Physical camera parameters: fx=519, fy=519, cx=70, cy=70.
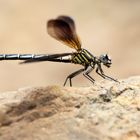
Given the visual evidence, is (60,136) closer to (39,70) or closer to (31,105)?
(31,105)

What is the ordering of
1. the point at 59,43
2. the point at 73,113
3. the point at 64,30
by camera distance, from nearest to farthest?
the point at 73,113 < the point at 64,30 < the point at 59,43

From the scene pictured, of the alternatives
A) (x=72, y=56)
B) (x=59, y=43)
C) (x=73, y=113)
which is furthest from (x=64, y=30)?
(x=59, y=43)

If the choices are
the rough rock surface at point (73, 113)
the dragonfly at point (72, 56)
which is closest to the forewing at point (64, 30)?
the dragonfly at point (72, 56)

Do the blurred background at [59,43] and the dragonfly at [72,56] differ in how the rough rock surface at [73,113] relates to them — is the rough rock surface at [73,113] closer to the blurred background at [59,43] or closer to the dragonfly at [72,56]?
the dragonfly at [72,56]

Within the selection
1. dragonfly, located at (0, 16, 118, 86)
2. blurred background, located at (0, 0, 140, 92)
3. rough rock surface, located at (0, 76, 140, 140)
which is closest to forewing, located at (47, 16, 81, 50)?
dragonfly, located at (0, 16, 118, 86)

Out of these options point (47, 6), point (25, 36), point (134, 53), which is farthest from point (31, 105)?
point (47, 6)

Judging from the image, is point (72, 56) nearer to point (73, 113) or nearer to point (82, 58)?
point (82, 58)

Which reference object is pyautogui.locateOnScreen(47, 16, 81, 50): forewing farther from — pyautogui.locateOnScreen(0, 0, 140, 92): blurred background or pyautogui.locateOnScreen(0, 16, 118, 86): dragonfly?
pyautogui.locateOnScreen(0, 0, 140, 92): blurred background
